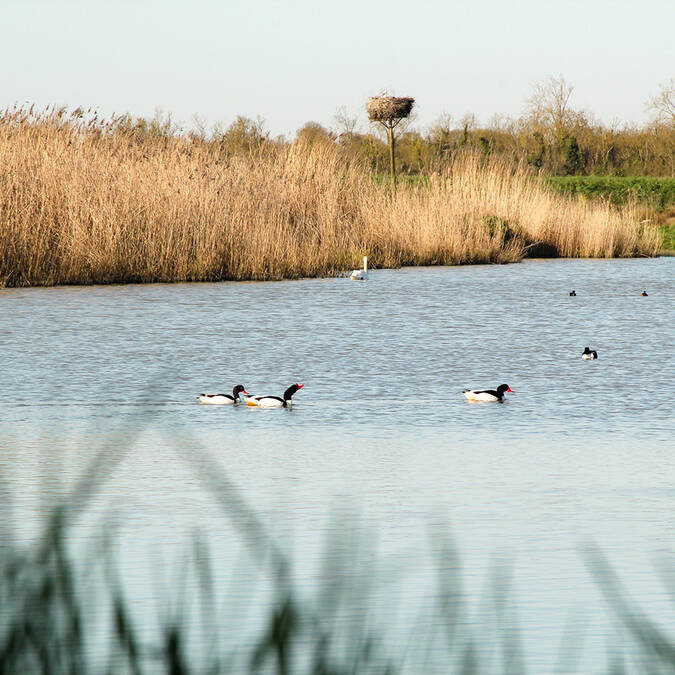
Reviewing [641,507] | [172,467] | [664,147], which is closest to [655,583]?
[641,507]

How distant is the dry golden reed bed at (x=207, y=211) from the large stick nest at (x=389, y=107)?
6988 millimetres

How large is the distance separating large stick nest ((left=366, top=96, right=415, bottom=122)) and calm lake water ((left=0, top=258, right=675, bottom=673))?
1716cm

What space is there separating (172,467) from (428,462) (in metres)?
1.16

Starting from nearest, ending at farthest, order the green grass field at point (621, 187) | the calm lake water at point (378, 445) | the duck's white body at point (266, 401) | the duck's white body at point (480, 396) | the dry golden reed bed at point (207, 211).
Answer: the calm lake water at point (378, 445), the duck's white body at point (266, 401), the duck's white body at point (480, 396), the dry golden reed bed at point (207, 211), the green grass field at point (621, 187)

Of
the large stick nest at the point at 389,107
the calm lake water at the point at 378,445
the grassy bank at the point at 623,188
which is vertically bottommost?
the calm lake water at the point at 378,445

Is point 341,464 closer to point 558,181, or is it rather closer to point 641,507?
point 641,507

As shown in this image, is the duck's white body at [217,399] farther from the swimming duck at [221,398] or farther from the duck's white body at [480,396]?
the duck's white body at [480,396]

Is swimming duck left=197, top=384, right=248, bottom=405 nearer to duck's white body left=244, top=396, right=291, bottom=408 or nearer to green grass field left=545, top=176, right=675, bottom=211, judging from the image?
duck's white body left=244, top=396, right=291, bottom=408

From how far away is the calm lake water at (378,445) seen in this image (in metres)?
3.88

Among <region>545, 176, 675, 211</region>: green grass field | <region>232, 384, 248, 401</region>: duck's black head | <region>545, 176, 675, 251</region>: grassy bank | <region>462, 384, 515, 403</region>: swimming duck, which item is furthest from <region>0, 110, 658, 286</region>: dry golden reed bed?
<region>545, 176, 675, 211</region>: green grass field

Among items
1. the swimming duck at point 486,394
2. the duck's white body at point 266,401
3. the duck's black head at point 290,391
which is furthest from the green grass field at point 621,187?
the duck's white body at point 266,401

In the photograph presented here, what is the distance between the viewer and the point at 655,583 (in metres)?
3.77

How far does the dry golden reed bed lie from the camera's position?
631 inches

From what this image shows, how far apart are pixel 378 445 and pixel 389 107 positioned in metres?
24.5
